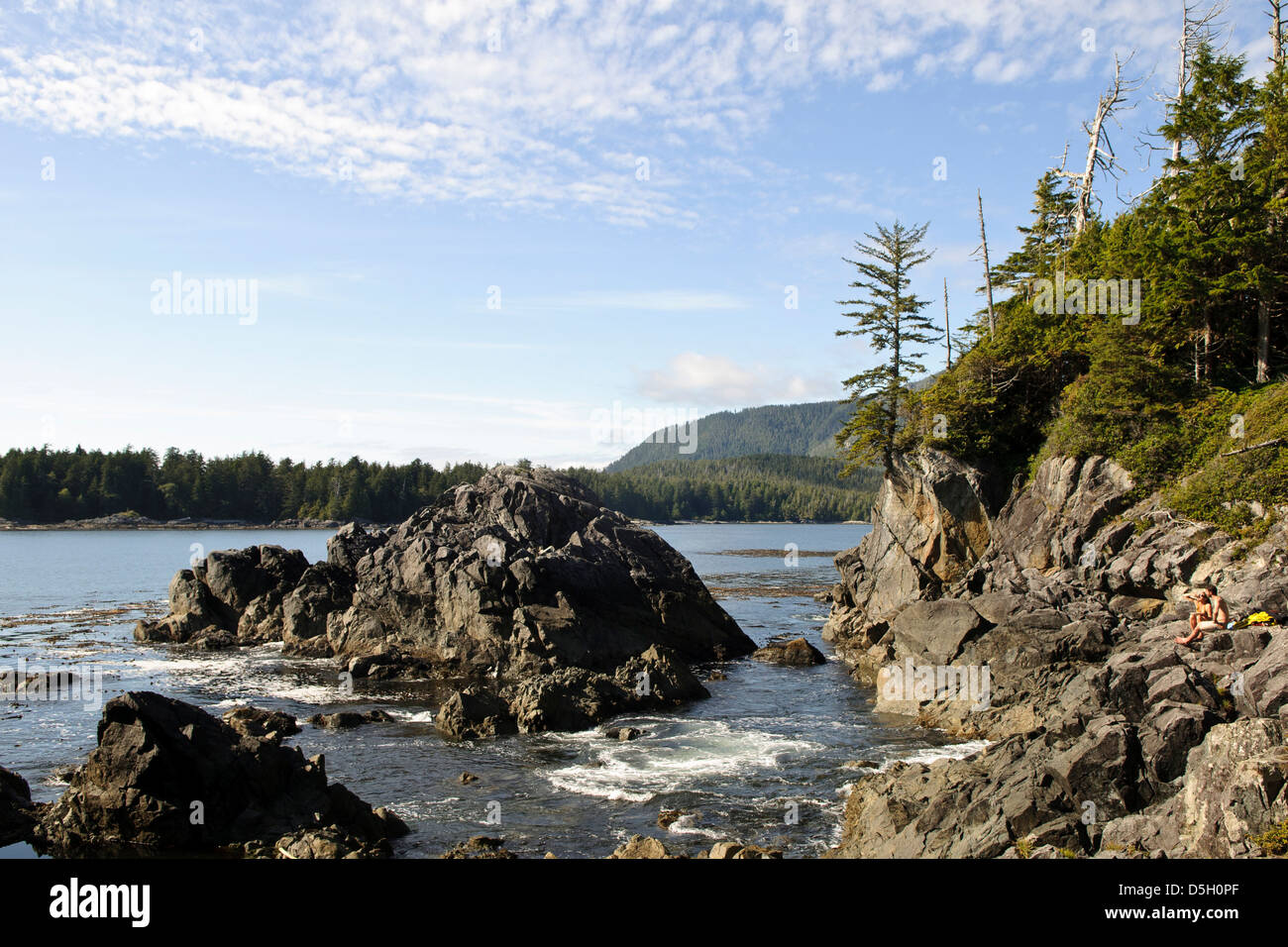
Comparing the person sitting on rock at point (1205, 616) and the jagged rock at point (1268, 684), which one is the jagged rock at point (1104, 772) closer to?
the jagged rock at point (1268, 684)

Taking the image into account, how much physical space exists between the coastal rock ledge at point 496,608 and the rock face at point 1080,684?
32.9 feet

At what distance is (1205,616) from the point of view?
22500 mm

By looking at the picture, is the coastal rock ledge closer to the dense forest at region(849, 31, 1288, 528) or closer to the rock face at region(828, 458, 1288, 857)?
the rock face at region(828, 458, 1288, 857)

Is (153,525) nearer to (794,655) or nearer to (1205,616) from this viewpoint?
(794,655)

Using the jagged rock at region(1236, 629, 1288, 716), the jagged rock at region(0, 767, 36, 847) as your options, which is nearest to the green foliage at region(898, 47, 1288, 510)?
the jagged rock at region(1236, 629, 1288, 716)

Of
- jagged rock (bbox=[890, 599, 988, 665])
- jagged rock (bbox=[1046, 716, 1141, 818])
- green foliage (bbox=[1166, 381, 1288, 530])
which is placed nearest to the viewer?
jagged rock (bbox=[1046, 716, 1141, 818])

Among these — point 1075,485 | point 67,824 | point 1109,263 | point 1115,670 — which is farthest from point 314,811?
point 1109,263

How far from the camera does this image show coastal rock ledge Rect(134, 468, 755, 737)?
32062mm

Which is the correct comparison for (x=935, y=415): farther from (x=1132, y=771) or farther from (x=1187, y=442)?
(x=1132, y=771)

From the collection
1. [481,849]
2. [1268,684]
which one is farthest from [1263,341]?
[481,849]

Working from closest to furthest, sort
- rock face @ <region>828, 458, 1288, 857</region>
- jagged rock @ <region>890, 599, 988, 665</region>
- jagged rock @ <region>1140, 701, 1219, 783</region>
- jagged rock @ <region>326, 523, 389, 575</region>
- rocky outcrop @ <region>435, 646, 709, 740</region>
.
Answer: rock face @ <region>828, 458, 1288, 857</region>
jagged rock @ <region>1140, 701, 1219, 783</region>
rocky outcrop @ <region>435, 646, 709, 740</region>
jagged rock @ <region>890, 599, 988, 665</region>
jagged rock @ <region>326, 523, 389, 575</region>

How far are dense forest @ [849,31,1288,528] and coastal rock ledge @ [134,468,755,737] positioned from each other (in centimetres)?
1785
